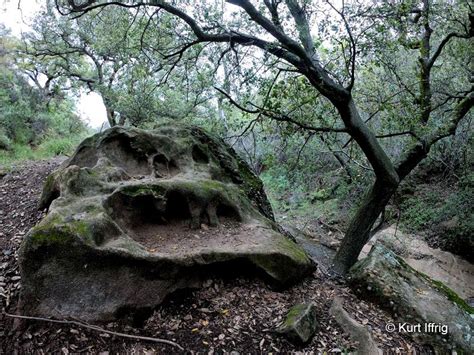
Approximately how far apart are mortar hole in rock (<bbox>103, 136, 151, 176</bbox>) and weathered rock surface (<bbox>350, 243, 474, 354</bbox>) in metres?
3.46

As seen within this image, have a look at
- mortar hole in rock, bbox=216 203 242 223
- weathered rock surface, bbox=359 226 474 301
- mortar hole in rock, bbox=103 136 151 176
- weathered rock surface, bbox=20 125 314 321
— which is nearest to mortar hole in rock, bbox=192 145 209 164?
weathered rock surface, bbox=20 125 314 321

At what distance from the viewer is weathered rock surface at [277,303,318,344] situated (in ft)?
11.0

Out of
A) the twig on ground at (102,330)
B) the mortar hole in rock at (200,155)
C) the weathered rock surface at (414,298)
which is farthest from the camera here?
the mortar hole in rock at (200,155)

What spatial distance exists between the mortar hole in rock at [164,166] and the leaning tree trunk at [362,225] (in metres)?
3.13

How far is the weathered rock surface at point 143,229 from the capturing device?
3051 mm

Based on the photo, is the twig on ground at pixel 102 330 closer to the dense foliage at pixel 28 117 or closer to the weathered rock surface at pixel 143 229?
the weathered rock surface at pixel 143 229

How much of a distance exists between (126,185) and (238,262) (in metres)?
1.64

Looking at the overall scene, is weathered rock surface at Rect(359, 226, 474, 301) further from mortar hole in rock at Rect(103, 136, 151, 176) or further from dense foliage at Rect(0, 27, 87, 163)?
dense foliage at Rect(0, 27, 87, 163)

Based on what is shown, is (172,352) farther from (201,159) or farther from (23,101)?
(23,101)

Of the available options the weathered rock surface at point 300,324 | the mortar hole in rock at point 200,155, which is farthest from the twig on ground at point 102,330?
the mortar hole in rock at point 200,155

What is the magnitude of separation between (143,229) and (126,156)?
4.95ft

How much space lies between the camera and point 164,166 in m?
5.26

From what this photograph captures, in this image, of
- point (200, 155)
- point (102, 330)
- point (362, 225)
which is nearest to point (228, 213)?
point (200, 155)

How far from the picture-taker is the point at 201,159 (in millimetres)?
5938
